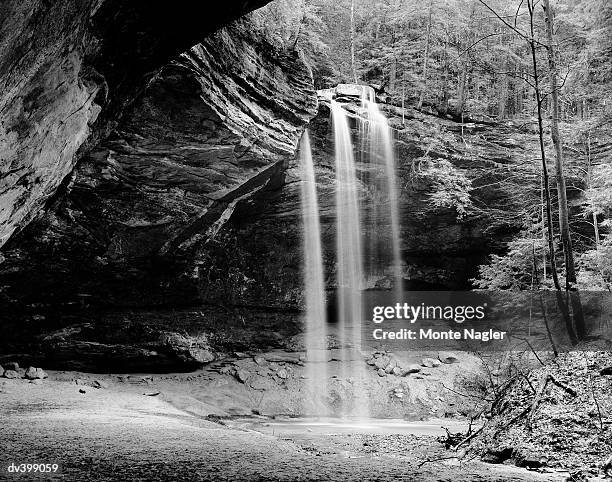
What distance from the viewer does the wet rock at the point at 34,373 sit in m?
10.2

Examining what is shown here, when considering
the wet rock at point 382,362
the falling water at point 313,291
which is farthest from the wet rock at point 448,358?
the falling water at point 313,291

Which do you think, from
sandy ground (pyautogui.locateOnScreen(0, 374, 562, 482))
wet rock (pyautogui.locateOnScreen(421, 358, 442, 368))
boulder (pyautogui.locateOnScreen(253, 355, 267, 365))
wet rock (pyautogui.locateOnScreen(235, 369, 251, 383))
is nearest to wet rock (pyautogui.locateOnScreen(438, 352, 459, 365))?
wet rock (pyautogui.locateOnScreen(421, 358, 442, 368))

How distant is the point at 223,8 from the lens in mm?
3877

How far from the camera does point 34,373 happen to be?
10.3 meters

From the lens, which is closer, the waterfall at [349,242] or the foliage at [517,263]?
the foliage at [517,263]

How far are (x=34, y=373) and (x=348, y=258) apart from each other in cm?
963

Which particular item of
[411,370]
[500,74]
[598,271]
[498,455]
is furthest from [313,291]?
[498,455]

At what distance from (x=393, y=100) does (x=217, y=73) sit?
26.5ft

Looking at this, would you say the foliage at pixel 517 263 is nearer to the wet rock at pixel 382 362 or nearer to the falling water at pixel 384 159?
the falling water at pixel 384 159

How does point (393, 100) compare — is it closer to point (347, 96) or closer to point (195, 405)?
point (347, 96)

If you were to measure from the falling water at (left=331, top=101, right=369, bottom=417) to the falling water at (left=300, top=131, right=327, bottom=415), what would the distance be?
2.24 feet

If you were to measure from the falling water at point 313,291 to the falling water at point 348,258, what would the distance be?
68 cm

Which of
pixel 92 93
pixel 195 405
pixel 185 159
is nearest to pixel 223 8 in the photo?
pixel 92 93

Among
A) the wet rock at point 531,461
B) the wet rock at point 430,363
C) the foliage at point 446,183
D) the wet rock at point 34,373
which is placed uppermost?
the foliage at point 446,183
